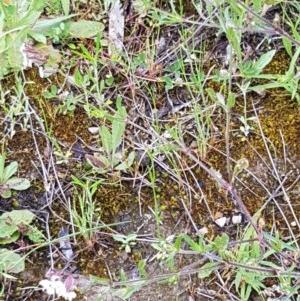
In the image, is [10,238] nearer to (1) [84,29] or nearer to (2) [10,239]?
(2) [10,239]

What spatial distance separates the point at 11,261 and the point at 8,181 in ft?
0.74

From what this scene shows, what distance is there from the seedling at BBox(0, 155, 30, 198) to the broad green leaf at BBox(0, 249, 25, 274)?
0.17 meters

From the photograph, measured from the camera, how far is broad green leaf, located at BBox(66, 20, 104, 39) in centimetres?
190

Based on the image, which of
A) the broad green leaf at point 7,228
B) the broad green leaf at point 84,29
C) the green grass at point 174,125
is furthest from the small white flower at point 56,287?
the broad green leaf at point 84,29

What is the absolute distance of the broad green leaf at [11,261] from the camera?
5.43ft

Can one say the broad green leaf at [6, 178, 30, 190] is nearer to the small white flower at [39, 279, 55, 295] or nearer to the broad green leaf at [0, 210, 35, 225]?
the broad green leaf at [0, 210, 35, 225]

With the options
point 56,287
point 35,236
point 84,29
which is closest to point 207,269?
point 56,287

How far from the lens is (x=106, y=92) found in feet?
6.07

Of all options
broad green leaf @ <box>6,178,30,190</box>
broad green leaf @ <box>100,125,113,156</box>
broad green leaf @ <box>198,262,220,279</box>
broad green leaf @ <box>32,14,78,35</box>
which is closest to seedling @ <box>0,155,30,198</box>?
broad green leaf @ <box>6,178,30,190</box>

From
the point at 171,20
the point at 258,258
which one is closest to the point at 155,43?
the point at 171,20

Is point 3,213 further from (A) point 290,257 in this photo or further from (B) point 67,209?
(A) point 290,257

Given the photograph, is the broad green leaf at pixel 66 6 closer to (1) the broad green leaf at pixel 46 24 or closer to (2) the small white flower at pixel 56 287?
(1) the broad green leaf at pixel 46 24

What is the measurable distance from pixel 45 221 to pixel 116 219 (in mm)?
196

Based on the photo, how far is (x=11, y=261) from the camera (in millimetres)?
1663
